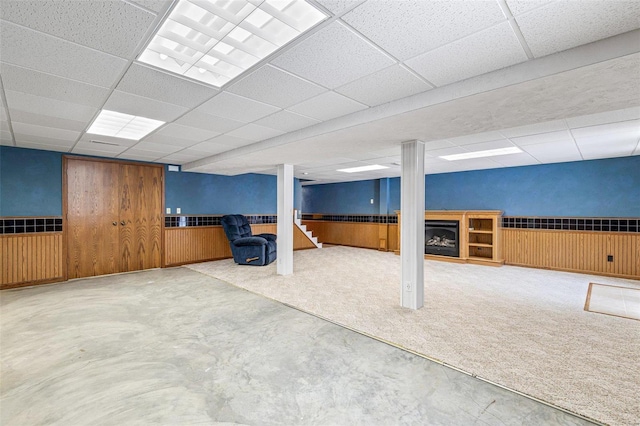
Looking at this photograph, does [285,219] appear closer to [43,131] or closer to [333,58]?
[43,131]

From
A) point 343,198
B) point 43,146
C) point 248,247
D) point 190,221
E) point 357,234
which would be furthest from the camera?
point 343,198

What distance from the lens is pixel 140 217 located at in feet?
19.7

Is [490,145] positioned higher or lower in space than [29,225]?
higher

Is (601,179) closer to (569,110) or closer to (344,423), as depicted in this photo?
(569,110)

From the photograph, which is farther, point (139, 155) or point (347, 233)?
point (347, 233)

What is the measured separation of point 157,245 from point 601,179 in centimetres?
896

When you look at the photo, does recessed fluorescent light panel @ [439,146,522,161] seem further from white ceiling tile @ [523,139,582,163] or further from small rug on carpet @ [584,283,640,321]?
small rug on carpet @ [584,283,640,321]

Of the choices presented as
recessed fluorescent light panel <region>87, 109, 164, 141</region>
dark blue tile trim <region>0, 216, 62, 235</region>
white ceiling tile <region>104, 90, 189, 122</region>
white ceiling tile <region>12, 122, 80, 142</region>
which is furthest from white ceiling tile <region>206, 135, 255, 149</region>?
dark blue tile trim <region>0, 216, 62, 235</region>

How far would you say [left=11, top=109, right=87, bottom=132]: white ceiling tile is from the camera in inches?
126

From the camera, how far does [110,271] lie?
18.6 ft

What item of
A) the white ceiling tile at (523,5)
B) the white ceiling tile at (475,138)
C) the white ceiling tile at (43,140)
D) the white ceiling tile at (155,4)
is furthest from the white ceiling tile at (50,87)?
the white ceiling tile at (475,138)

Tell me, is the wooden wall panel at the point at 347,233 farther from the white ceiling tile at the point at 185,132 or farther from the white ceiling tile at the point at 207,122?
the white ceiling tile at the point at 207,122

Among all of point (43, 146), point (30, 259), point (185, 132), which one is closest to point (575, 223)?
point (185, 132)

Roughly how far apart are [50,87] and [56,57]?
0.66 m
